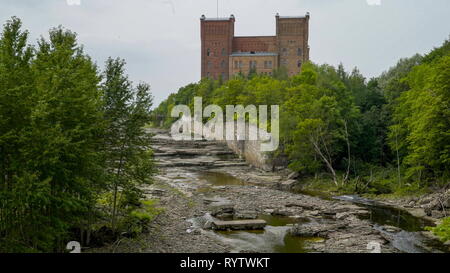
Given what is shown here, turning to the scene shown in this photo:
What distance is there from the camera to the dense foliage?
2930cm

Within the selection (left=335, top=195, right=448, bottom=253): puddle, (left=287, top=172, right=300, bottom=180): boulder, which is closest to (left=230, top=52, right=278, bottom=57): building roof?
(left=287, top=172, right=300, bottom=180): boulder

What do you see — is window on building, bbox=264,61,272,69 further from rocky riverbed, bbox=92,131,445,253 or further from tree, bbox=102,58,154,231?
tree, bbox=102,58,154,231

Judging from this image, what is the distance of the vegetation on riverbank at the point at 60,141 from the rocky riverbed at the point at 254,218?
8.27 feet

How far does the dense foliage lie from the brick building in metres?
60.9

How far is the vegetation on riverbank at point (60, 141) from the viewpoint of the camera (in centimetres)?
1253

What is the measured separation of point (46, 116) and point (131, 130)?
547cm

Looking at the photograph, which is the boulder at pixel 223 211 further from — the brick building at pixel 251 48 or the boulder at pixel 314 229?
the brick building at pixel 251 48

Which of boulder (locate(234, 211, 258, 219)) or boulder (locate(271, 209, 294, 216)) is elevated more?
boulder (locate(234, 211, 258, 219))

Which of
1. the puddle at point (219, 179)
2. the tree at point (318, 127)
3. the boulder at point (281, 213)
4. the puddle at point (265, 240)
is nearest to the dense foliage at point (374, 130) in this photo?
the tree at point (318, 127)

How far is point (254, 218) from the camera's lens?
24031 mm

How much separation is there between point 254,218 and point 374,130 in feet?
74.9

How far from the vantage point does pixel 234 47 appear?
397 ft

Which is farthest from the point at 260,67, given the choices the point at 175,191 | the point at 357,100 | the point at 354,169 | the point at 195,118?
the point at 175,191
